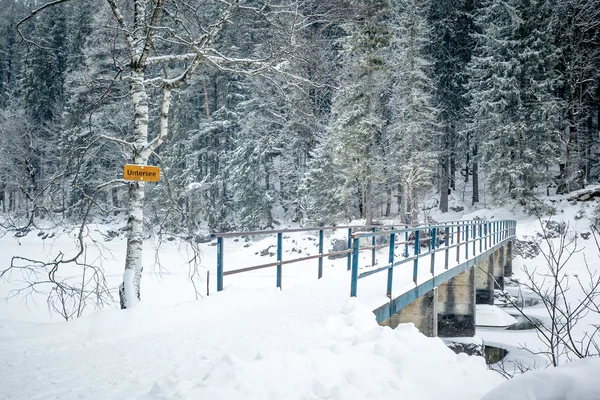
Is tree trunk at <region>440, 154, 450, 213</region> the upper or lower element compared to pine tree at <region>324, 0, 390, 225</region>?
lower

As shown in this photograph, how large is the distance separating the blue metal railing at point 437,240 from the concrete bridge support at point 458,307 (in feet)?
3.25

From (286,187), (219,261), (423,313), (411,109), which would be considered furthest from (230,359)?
(286,187)

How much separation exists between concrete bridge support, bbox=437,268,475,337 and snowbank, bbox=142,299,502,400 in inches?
339

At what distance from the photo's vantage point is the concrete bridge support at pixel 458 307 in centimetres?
1133

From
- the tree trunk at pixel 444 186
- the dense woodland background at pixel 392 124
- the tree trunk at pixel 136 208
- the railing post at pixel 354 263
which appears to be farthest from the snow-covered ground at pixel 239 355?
the tree trunk at pixel 444 186

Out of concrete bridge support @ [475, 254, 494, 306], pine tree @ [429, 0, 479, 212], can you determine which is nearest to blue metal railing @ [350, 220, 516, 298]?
concrete bridge support @ [475, 254, 494, 306]

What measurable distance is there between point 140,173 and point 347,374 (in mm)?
4386

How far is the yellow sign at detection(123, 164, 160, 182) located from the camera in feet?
18.2

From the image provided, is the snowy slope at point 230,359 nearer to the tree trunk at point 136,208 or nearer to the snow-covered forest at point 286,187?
the snow-covered forest at point 286,187

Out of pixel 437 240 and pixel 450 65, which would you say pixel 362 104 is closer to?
pixel 437 240

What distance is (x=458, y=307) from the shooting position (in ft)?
38.0

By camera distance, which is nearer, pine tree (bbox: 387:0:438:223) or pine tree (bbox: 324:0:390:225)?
pine tree (bbox: 324:0:390:225)

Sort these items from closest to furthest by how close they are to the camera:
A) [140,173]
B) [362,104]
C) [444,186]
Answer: [140,173]
[362,104]
[444,186]

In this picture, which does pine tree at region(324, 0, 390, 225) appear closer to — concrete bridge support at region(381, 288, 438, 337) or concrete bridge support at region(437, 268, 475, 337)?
concrete bridge support at region(437, 268, 475, 337)
